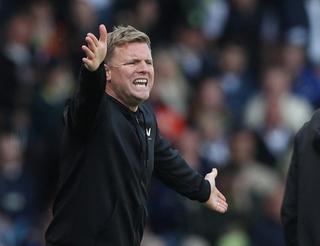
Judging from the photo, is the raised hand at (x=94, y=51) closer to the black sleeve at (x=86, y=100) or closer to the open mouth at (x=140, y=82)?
the black sleeve at (x=86, y=100)

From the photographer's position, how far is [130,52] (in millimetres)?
6445

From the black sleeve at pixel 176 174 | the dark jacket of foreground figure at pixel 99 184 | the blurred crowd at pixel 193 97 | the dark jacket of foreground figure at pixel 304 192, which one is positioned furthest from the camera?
the blurred crowd at pixel 193 97

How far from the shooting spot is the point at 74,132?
20.5 feet

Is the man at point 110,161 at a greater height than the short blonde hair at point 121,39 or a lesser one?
lesser

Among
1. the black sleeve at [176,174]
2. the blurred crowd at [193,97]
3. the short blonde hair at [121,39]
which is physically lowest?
the blurred crowd at [193,97]

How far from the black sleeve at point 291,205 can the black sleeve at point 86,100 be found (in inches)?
53.1

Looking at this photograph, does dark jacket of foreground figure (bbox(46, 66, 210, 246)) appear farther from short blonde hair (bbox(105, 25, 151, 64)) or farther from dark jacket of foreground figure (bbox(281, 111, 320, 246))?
dark jacket of foreground figure (bbox(281, 111, 320, 246))

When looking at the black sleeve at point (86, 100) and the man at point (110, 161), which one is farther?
the man at point (110, 161)

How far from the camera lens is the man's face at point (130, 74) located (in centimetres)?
641

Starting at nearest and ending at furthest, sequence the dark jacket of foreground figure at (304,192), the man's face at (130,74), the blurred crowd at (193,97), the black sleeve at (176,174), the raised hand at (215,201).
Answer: the man's face at (130,74) < the dark jacket of foreground figure at (304,192) < the black sleeve at (176,174) < the raised hand at (215,201) < the blurred crowd at (193,97)

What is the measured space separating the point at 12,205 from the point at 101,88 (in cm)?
511

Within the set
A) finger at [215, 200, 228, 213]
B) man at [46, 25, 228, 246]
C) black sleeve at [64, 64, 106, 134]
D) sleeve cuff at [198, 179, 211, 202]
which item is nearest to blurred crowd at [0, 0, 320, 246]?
finger at [215, 200, 228, 213]

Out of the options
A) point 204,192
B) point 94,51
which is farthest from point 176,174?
point 94,51

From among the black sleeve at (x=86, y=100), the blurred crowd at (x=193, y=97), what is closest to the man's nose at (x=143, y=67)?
the black sleeve at (x=86, y=100)
